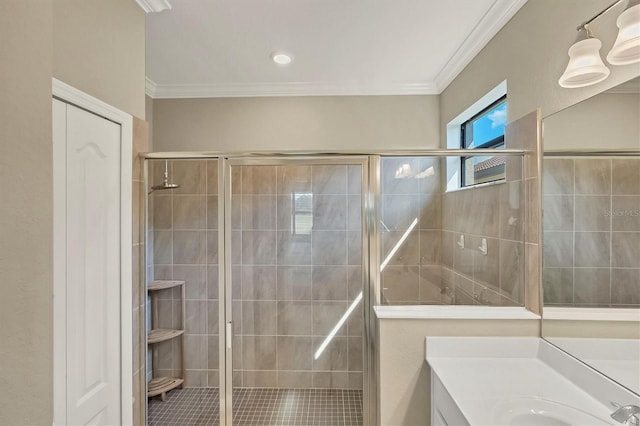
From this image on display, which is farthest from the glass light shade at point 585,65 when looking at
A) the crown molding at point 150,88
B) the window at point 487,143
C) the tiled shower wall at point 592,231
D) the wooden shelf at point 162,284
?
the crown molding at point 150,88

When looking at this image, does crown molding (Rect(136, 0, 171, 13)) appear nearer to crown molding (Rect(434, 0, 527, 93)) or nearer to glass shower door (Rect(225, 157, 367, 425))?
glass shower door (Rect(225, 157, 367, 425))

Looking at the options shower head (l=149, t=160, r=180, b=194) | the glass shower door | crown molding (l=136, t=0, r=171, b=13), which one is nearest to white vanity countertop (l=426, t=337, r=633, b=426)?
the glass shower door

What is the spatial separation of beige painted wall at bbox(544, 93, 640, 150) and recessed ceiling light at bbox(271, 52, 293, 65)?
1718 millimetres

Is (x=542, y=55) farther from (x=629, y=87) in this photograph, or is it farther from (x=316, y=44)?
(x=316, y=44)

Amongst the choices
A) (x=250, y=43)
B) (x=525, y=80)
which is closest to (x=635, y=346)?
(x=525, y=80)

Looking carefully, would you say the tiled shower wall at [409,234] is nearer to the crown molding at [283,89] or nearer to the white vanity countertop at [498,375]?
the white vanity countertop at [498,375]

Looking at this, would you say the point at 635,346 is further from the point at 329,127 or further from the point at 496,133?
the point at 329,127

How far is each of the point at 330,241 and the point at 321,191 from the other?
0.34 meters

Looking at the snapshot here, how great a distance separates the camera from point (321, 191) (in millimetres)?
2029

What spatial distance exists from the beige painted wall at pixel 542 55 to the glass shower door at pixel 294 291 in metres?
0.88

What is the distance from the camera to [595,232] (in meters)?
1.27

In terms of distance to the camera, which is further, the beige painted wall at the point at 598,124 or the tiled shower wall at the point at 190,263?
the tiled shower wall at the point at 190,263

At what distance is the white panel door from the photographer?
137cm

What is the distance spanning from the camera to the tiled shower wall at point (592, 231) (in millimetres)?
1132
